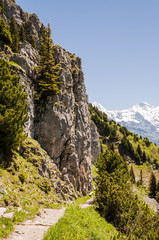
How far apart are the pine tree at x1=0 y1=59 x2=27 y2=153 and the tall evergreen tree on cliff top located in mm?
16030

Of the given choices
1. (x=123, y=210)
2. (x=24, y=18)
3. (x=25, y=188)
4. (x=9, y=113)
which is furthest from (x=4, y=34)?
(x=123, y=210)

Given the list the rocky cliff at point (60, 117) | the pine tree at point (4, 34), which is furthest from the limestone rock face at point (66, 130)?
Result: the pine tree at point (4, 34)

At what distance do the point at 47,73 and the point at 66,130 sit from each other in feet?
51.5

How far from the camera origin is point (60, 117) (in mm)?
36219

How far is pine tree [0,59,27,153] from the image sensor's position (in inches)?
635

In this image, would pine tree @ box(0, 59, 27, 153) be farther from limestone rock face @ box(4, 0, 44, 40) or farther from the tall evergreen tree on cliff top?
limestone rock face @ box(4, 0, 44, 40)

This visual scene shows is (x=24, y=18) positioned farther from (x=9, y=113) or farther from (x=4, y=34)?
(x=9, y=113)

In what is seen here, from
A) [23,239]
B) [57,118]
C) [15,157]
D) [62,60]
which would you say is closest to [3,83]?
[15,157]

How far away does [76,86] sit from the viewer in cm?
4991

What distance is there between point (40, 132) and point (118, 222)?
23.7m

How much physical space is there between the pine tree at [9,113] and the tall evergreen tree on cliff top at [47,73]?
1603 cm

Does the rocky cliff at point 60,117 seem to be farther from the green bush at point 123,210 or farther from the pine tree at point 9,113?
the green bush at point 123,210

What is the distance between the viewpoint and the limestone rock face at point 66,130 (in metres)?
34.3

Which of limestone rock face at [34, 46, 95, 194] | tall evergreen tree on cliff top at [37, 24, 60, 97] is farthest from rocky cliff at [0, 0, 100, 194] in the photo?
tall evergreen tree on cliff top at [37, 24, 60, 97]
